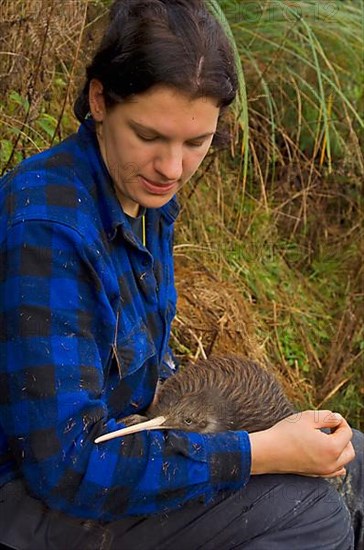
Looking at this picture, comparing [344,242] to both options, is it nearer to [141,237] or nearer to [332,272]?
[332,272]

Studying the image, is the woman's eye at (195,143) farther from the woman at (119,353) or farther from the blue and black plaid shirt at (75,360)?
the blue and black plaid shirt at (75,360)

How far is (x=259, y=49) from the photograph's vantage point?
3.37 meters

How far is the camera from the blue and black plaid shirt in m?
1.44

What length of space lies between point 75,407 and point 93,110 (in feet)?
1.89

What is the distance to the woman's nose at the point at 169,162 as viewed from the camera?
1.58m

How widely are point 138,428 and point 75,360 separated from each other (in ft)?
0.69

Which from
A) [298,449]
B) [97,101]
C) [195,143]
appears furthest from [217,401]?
[97,101]

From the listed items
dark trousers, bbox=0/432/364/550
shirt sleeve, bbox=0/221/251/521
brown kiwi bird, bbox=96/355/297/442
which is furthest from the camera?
brown kiwi bird, bbox=96/355/297/442

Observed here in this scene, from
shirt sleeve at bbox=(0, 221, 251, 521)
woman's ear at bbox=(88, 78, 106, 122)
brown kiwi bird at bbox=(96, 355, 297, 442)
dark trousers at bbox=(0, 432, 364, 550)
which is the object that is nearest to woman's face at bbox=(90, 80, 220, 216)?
woman's ear at bbox=(88, 78, 106, 122)

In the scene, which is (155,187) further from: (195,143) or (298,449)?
(298,449)

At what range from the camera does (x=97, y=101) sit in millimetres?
1642

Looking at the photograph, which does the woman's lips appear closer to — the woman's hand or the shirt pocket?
the shirt pocket

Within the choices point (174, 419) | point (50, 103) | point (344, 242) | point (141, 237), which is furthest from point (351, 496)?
point (344, 242)

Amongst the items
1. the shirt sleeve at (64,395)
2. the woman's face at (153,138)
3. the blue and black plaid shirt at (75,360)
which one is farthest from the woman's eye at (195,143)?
the shirt sleeve at (64,395)
